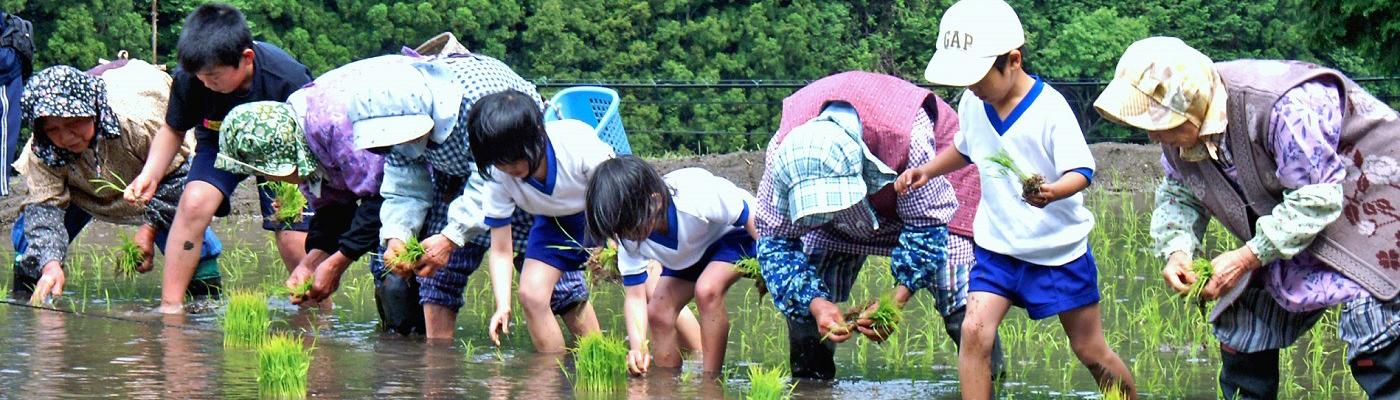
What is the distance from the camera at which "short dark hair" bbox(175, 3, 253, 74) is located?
20.2 feet

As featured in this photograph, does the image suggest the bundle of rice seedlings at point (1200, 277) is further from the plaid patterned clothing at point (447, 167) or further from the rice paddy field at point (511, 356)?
the plaid patterned clothing at point (447, 167)

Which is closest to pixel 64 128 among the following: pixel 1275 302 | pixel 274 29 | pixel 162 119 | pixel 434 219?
pixel 162 119

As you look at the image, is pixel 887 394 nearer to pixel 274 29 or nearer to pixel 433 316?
pixel 433 316

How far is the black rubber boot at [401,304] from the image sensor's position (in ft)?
20.5

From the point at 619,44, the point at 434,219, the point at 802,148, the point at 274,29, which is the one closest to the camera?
the point at 802,148

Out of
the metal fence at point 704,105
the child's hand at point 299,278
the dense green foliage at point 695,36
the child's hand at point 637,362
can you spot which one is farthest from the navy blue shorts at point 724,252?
the metal fence at point 704,105

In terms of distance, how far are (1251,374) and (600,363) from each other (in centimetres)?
169

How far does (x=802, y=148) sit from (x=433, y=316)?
6.54ft

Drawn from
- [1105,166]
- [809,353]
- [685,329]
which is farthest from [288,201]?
[1105,166]

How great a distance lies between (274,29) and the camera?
A: 16.0 meters

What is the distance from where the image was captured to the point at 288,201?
6434 mm

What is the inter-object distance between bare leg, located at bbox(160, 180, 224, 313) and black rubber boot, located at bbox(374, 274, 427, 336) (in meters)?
0.72

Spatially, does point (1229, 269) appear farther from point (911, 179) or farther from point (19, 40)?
point (19, 40)

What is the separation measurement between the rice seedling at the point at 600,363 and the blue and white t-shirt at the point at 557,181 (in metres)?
0.63
